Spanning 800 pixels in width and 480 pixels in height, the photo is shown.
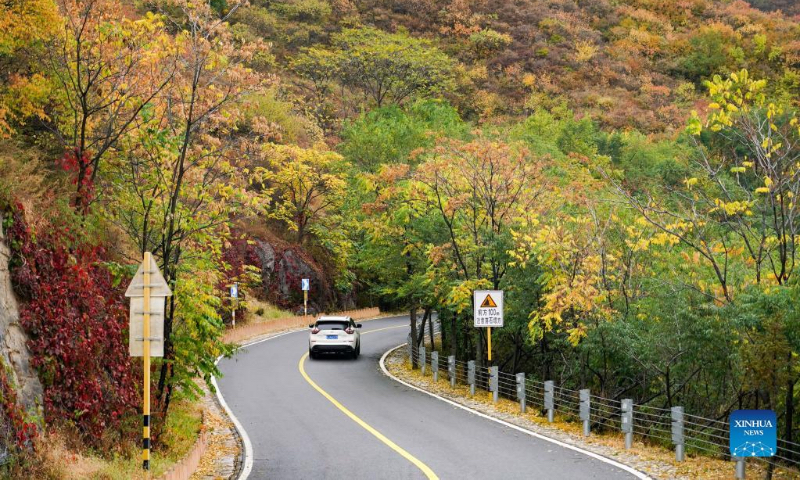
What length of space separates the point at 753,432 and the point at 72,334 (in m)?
10.6

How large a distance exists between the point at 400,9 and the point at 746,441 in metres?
92.4

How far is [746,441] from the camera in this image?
11383 millimetres

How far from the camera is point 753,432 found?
11.4 m

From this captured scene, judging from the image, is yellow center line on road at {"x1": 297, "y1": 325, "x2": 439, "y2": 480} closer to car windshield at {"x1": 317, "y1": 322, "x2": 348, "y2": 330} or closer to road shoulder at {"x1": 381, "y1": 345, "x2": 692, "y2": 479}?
road shoulder at {"x1": 381, "y1": 345, "x2": 692, "y2": 479}

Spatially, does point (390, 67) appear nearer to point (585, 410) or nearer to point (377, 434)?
point (377, 434)

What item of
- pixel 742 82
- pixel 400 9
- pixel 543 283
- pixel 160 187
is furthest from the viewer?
pixel 400 9

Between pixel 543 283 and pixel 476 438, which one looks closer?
pixel 476 438

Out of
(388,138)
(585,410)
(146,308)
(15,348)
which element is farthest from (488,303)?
(388,138)

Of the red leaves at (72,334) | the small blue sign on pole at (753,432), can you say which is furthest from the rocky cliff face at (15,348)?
the small blue sign on pole at (753,432)

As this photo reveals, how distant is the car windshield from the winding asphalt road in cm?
302

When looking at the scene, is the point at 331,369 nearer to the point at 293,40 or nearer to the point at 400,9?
the point at 293,40

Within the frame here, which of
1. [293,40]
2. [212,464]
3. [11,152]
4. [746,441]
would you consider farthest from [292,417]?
[293,40]

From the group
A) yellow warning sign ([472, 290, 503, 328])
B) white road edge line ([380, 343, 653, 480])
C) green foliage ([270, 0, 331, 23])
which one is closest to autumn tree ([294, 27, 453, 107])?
green foliage ([270, 0, 331, 23])

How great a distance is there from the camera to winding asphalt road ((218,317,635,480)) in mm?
13186
